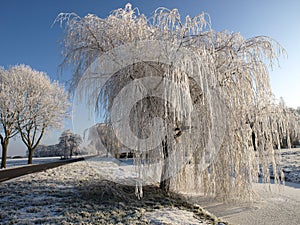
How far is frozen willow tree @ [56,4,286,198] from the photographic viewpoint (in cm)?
373

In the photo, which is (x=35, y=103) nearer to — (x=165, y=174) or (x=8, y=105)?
(x=8, y=105)

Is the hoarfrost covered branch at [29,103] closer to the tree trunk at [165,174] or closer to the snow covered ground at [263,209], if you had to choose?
the tree trunk at [165,174]

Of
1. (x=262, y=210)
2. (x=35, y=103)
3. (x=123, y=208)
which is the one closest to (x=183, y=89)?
(x=123, y=208)

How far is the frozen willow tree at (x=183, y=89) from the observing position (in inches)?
147

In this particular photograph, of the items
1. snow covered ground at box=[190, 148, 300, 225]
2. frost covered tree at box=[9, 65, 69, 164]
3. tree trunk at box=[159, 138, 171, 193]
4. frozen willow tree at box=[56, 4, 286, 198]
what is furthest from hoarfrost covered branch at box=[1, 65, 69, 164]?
snow covered ground at box=[190, 148, 300, 225]

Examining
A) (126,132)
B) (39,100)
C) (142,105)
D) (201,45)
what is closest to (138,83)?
(142,105)

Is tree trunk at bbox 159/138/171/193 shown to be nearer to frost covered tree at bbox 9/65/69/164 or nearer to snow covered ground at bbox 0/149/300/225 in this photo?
snow covered ground at bbox 0/149/300/225

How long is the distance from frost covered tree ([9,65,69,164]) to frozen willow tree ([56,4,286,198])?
10.3 meters

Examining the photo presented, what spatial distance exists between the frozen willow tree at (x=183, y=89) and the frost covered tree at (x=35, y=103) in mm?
10333

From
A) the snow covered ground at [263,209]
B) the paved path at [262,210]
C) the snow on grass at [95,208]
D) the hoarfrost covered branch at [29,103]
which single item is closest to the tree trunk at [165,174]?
the snow on grass at [95,208]

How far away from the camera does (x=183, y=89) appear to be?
11.5 feet

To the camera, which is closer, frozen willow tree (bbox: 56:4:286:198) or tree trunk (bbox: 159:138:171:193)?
frozen willow tree (bbox: 56:4:286:198)

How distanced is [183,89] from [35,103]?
12369 mm

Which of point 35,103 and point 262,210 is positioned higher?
point 35,103
